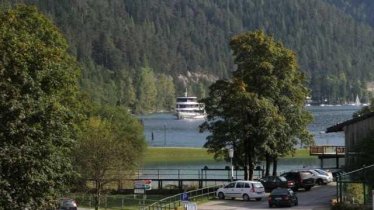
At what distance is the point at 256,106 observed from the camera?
5441 centimetres

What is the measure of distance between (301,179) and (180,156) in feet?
188

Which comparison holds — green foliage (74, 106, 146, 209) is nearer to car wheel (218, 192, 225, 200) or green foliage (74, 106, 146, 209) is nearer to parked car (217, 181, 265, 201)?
car wheel (218, 192, 225, 200)

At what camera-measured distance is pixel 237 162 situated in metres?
58.8

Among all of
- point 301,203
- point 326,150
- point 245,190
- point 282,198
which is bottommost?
point 301,203

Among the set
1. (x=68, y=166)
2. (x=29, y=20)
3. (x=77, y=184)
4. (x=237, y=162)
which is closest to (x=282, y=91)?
(x=237, y=162)

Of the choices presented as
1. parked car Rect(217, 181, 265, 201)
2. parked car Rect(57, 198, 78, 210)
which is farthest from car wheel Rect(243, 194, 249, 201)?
parked car Rect(57, 198, 78, 210)

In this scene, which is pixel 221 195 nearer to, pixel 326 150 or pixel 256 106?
pixel 256 106

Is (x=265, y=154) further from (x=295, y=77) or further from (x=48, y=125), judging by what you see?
(x=48, y=125)

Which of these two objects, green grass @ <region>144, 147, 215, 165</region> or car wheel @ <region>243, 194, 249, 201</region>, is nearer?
car wheel @ <region>243, 194, 249, 201</region>

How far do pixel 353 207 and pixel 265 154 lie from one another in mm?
19688

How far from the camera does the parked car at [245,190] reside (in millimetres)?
49688

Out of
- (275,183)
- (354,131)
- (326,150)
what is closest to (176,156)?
(326,150)

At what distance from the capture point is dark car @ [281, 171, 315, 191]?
5481 centimetres

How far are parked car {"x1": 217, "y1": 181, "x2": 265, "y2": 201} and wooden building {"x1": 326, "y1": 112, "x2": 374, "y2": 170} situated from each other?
6031 millimetres
